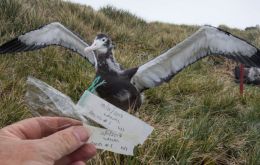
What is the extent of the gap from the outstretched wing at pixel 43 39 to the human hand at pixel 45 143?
276cm

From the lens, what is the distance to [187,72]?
6.68 m

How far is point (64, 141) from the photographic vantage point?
1.55 metres

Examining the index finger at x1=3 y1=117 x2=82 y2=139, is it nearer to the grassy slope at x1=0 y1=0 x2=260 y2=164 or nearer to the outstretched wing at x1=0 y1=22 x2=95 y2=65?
the grassy slope at x1=0 y1=0 x2=260 y2=164

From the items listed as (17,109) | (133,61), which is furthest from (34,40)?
(133,61)

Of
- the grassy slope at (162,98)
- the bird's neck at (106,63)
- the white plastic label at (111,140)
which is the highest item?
the white plastic label at (111,140)

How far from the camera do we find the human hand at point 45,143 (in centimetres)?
146

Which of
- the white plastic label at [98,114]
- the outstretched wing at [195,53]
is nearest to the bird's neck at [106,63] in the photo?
the outstretched wing at [195,53]

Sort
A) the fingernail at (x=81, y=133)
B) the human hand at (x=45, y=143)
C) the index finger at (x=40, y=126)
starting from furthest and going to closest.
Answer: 1. the index finger at (x=40, y=126)
2. the fingernail at (x=81, y=133)
3. the human hand at (x=45, y=143)

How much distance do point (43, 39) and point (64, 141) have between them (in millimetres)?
3073

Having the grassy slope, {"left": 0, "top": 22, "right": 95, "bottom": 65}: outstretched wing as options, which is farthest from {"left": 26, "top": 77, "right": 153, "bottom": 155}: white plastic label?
{"left": 0, "top": 22, "right": 95, "bottom": 65}: outstretched wing

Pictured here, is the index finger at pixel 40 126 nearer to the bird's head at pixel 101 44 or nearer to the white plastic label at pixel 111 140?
the white plastic label at pixel 111 140

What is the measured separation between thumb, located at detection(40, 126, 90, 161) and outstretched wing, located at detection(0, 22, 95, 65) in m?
2.90

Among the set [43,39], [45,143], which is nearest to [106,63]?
[43,39]

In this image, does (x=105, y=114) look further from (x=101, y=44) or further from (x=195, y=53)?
(x=195, y=53)
